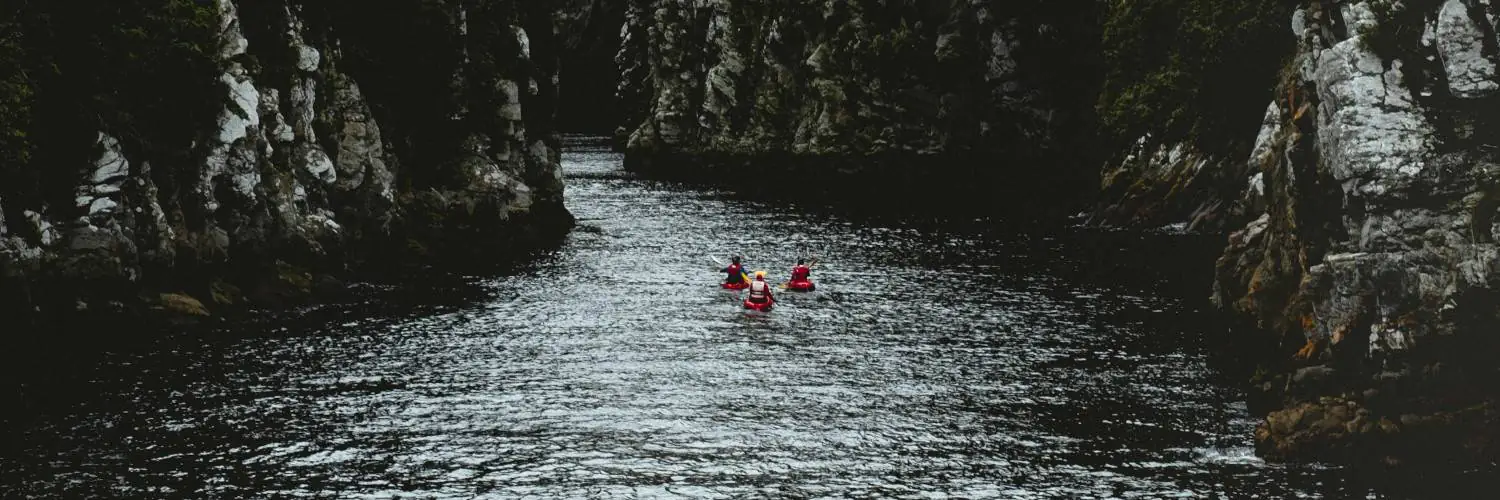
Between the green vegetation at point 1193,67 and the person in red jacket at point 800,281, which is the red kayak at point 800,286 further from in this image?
the green vegetation at point 1193,67

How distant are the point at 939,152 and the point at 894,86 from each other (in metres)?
8.50

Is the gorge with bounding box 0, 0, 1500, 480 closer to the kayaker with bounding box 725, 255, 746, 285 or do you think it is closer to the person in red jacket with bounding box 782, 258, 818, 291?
the person in red jacket with bounding box 782, 258, 818, 291

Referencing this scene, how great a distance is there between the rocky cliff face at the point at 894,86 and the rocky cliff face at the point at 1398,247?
77.7 m

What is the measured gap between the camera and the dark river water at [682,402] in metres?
36.2

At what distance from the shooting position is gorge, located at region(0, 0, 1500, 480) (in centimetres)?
4075

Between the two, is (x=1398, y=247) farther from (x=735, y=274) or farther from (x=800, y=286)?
(x=735, y=274)

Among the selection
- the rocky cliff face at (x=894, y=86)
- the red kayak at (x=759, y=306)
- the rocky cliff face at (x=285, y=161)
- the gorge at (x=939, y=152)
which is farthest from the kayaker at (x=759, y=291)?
the rocky cliff face at (x=894, y=86)

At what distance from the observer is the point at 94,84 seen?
57.0 metres

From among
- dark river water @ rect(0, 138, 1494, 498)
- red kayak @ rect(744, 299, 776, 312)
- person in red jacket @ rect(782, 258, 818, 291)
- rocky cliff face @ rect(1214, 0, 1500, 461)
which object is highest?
rocky cliff face @ rect(1214, 0, 1500, 461)

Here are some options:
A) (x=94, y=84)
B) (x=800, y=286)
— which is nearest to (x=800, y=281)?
(x=800, y=286)

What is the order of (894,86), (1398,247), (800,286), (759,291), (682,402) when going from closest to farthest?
(1398,247), (682,402), (759,291), (800,286), (894,86)

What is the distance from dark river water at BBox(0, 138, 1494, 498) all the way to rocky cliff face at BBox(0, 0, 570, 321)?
200 inches

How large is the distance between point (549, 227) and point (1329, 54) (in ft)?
209

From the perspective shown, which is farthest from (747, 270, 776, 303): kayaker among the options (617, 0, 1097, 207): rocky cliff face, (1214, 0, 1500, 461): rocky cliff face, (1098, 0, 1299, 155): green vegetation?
(617, 0, 1097, 207): rocky cliff face
